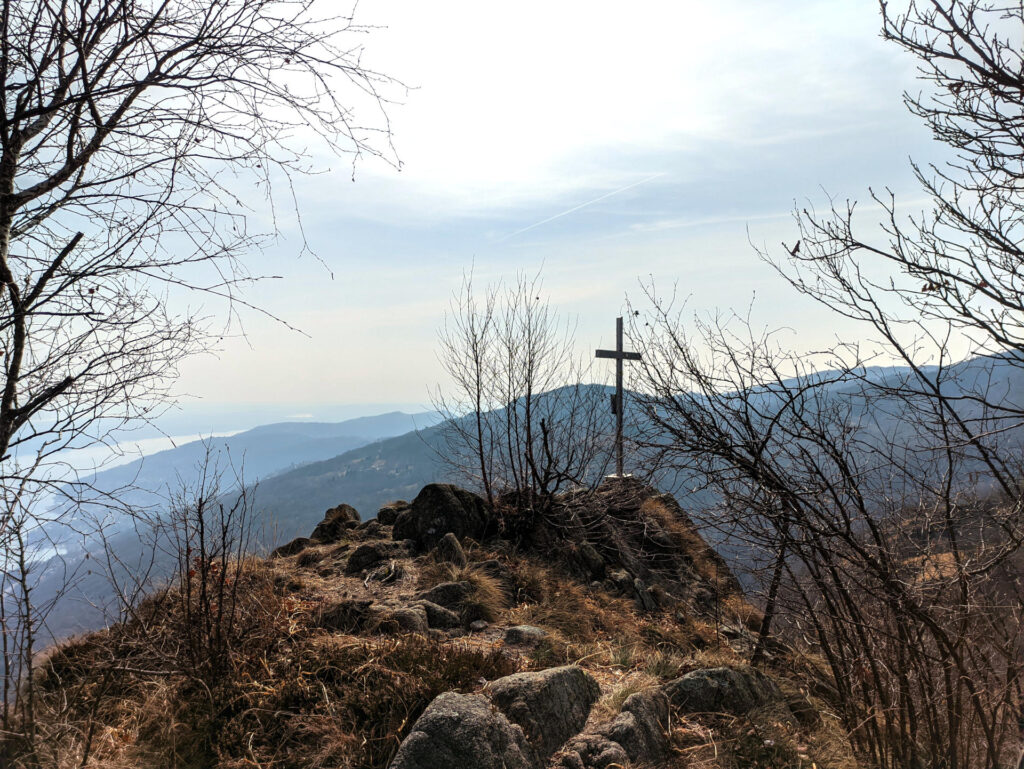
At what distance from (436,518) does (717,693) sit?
506 cm

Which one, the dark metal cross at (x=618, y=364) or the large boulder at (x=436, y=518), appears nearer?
the large boulder at (x=436, y=518)

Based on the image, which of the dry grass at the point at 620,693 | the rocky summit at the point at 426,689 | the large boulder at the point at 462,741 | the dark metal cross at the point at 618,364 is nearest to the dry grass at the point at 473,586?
the rocky summit at the point at 426,689

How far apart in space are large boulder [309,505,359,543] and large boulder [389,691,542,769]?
6.26 metres

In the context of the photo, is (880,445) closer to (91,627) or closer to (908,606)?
(908,606)

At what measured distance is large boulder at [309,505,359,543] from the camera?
31.1 ft

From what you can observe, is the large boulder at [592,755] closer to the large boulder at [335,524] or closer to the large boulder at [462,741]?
the large boulder at [462,741]

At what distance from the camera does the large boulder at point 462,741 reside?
3.34 m

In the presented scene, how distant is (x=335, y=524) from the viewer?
973cm

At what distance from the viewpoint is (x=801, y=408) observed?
4539 millimetres

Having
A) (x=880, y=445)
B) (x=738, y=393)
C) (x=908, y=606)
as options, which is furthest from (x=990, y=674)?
(x=738, y=393)

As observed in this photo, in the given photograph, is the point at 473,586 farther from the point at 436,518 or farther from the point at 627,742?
the point at 627,742

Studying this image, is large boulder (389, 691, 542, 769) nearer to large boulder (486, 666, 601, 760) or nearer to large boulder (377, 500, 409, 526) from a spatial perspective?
large boulder (486, 666, 601, 760)

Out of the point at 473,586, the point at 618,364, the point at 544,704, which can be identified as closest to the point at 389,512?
the point at 473,586

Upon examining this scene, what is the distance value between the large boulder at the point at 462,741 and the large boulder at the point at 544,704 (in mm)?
155
